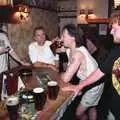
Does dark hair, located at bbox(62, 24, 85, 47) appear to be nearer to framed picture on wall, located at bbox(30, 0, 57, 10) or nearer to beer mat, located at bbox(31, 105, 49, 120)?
beer mat, located at bbox(31, 105, 49, 120)

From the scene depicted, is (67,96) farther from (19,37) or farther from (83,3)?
(83,3)

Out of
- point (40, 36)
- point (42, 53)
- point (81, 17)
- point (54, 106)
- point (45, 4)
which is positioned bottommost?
point (54, 106)

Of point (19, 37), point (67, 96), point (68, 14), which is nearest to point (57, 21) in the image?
point (68, 14)

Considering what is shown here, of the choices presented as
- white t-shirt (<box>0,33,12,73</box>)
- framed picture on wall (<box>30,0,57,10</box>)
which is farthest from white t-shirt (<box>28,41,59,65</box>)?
framed picture on wall (<box>30,0,57,10</box>)

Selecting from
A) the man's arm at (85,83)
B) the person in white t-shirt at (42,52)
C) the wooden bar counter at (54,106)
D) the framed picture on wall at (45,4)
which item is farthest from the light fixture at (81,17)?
the man's arm at (85,83)

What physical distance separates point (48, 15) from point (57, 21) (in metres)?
1.07

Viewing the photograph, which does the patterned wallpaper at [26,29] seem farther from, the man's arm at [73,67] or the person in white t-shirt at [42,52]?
the man's arm at [73,67]

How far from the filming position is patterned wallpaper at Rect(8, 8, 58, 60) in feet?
18.9

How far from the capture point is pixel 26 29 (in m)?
6.47

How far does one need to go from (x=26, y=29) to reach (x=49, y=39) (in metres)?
0.90

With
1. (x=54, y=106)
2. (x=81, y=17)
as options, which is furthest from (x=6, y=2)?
(x=81, y=17)

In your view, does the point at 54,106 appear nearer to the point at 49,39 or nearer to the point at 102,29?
the point at 49,39

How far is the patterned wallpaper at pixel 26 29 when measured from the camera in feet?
18.9

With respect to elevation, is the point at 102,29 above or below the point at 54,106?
above
